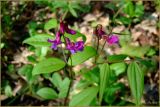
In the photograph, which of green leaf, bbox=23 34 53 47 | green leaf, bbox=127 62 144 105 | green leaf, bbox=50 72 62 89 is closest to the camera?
green leaf, bbox=127 62 144 105

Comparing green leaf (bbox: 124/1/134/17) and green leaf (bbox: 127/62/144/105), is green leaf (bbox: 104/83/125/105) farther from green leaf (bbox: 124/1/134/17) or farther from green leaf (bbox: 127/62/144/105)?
green leaf (bbox: 124/1/134/17)

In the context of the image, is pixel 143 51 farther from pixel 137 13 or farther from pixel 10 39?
pixel 10 39

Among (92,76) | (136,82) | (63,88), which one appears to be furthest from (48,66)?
(63,88)

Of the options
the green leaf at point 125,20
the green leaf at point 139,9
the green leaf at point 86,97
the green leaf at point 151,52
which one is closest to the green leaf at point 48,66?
the green leaf at point 86,97

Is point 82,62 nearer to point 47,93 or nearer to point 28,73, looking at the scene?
point 47,93

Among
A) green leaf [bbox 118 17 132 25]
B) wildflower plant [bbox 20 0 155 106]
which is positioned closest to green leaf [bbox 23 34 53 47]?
wildflower plant [bbox 20 0 155 106]

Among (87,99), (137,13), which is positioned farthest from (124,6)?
(87,99)
